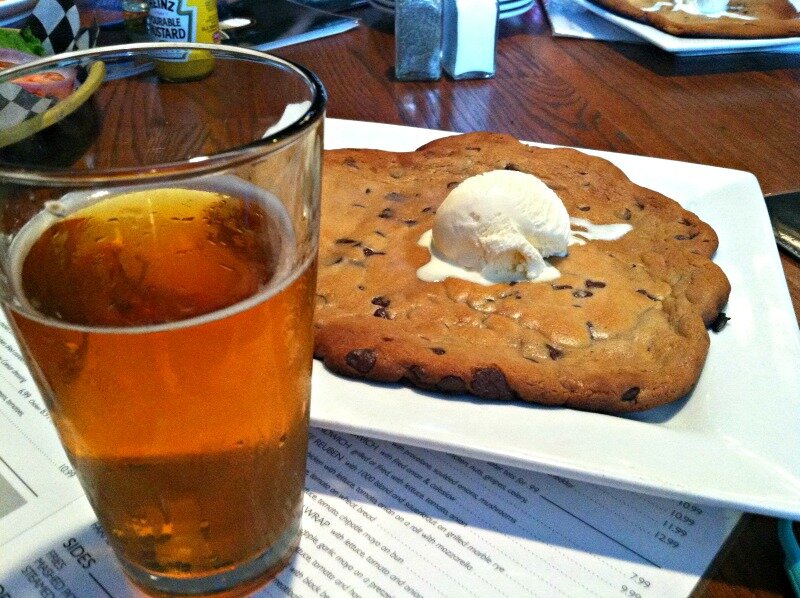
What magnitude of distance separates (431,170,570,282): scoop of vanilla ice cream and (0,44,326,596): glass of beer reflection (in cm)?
47

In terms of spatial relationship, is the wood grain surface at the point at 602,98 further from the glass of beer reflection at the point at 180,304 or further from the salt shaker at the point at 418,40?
the glass of beer reflection at the point at 180,304

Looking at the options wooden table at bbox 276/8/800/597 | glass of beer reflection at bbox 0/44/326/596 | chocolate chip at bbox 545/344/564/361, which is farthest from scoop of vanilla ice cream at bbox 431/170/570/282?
wooden table at bbox 276/8/800/597

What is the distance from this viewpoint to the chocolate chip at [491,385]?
0.83 m

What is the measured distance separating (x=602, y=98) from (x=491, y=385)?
1.42 metres

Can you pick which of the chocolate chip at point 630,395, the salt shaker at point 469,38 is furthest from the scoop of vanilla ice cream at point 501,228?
the salt shaker at point 469,38

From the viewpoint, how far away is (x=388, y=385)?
0.85m

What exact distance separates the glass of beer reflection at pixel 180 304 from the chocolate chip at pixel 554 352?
0.38m

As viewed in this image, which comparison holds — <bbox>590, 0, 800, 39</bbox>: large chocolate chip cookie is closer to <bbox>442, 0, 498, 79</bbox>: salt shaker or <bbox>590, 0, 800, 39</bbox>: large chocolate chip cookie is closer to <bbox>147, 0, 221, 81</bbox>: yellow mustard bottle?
<bbox>442, 0, 498, 79</bbox>: salt shaker

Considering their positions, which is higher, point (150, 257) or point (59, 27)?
point (150, 257)

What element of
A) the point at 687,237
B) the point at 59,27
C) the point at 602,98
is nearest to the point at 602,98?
the point at 602,98

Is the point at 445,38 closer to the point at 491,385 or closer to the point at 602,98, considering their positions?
the point at 602,98

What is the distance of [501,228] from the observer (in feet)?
3.44

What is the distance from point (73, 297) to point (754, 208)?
3.66 ft

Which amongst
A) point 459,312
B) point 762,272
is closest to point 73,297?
point 459,312
